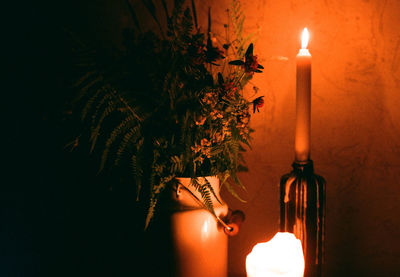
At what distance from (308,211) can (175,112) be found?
0.35 metres

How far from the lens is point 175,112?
622mm

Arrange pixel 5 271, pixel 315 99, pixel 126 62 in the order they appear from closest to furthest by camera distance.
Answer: pixel 126 62
pixel 315 99
pixel 5 271

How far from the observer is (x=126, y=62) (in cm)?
66

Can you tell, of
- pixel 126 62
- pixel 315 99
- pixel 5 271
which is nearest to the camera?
pixel 126 62

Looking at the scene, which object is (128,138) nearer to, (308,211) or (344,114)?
(308,211)

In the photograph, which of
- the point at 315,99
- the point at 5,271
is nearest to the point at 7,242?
the point at 5,271

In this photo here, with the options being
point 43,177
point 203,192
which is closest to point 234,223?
point 203,192

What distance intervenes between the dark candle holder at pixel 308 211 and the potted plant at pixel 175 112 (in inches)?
5.8

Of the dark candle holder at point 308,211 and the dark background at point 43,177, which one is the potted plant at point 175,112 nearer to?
the dark candle holder at point 308,211

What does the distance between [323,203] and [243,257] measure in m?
0.32

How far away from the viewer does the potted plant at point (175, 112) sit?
62 centimetres

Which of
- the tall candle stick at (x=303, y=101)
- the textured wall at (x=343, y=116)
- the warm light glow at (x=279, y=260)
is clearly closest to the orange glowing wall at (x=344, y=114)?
the textured wall at (x=343, y=116)

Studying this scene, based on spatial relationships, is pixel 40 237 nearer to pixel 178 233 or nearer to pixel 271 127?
pixel 178 233

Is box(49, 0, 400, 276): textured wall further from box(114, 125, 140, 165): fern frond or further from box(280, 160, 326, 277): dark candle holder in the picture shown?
box(114, 125, 140, 165): fern frond
